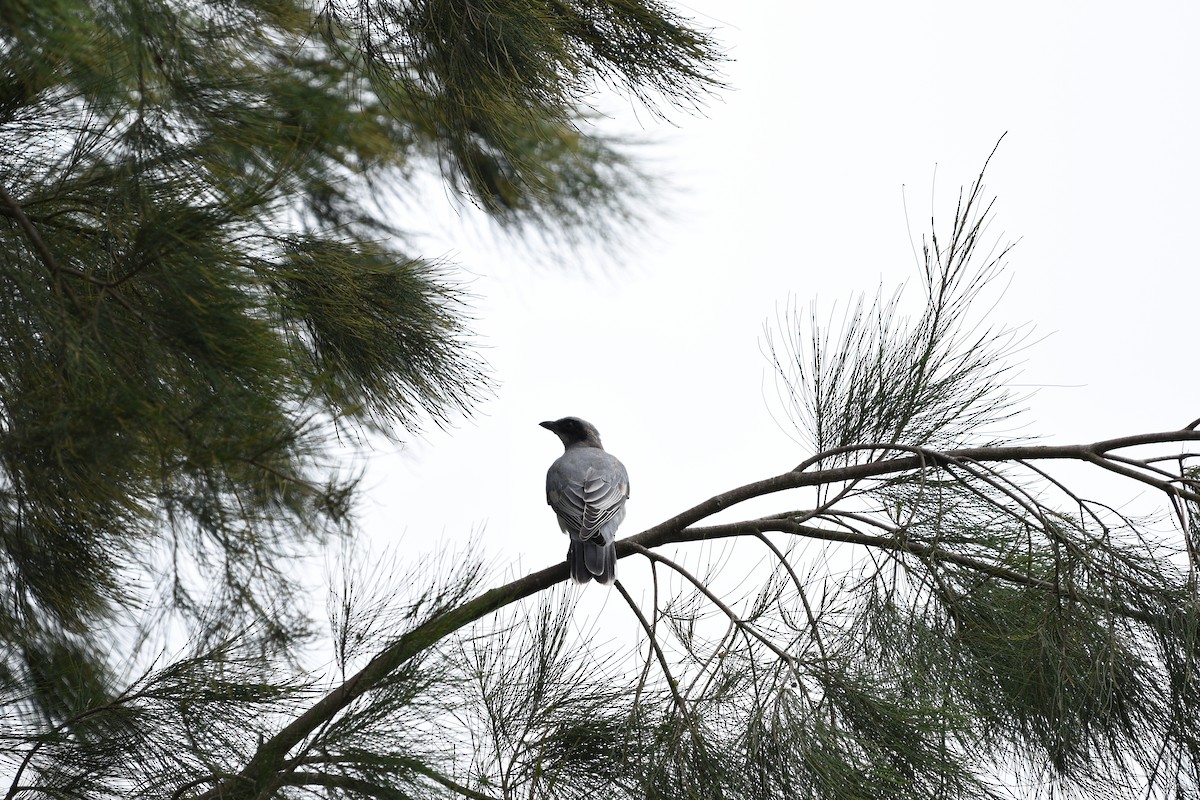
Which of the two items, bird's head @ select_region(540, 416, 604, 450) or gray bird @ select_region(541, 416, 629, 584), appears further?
bird's head @ select_region(540, 416, 604, 450)

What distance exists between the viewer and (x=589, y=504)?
3.04 m

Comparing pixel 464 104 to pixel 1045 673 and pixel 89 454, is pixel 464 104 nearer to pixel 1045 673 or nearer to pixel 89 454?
pixel 89 454

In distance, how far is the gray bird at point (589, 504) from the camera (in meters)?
2.79

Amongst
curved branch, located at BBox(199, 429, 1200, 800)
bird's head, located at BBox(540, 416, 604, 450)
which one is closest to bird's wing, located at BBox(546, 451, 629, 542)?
curved branch, located at BBox(199, 429, 1200, 800)

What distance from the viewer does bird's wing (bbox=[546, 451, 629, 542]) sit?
294 cm

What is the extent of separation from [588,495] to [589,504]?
0.07 metres

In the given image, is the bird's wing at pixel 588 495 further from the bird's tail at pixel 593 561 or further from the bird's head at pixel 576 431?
the bird's head at pixel 576 431

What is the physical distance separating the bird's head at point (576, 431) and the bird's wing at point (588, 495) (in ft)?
1.85

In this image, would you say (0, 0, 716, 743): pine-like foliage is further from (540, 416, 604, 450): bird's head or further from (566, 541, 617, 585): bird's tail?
(540, 416, 604, 450): bird's head

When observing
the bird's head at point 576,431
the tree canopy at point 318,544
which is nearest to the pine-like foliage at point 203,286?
the tree canopy at point 318,544

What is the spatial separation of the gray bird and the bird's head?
25 centimetres

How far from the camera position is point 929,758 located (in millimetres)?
1974

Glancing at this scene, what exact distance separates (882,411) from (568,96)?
108 cm

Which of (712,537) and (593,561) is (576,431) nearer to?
(593,561)
